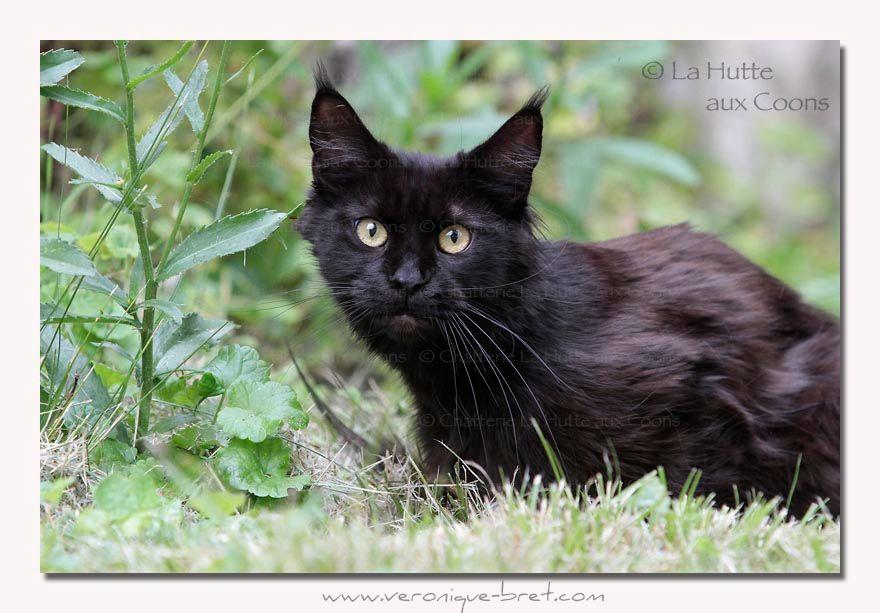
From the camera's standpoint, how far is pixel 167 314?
246 centimetres

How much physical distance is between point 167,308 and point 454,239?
2.61 feet

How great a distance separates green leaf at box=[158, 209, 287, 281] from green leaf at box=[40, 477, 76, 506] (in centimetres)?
59

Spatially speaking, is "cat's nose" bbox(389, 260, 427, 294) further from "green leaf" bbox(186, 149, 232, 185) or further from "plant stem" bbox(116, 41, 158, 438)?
"plant stem" bbox(116, 41, 158, 438)

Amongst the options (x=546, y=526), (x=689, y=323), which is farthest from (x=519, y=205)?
(x=546, y=526)

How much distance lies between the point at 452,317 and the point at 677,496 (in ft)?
2.92

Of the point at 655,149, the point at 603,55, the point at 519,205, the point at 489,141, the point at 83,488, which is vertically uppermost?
the point at 603,55

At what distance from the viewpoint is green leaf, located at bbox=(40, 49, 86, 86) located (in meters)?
2.52

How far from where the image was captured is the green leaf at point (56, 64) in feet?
8.26

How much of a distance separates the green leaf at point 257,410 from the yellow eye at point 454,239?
0.60 meters

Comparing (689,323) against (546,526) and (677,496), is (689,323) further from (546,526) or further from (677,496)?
(546,526)

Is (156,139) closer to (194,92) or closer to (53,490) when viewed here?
(194,92)

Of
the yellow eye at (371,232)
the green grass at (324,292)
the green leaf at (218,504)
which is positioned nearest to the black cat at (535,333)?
the yellow eye at (371,232)

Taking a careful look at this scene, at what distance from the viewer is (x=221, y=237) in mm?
2551

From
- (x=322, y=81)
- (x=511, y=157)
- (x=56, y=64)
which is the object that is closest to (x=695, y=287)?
(x=511, y=157)
